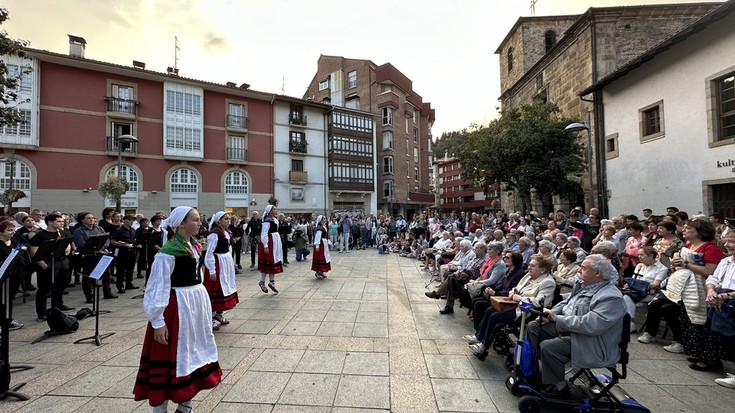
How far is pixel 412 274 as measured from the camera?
1081 centimetres

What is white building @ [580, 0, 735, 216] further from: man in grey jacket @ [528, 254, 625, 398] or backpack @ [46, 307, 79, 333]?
backpack @ [46, 307, 79, 333]

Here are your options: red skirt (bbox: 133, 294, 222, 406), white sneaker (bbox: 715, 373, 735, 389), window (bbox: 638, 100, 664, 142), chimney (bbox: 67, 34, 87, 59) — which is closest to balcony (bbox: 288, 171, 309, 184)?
chimney (bbox: 67, 34, 87, 59)

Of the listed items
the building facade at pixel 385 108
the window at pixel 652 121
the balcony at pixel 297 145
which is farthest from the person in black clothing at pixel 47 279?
the building facade at pixel 385 108

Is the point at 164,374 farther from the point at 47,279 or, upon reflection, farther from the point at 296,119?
the point at 296,119

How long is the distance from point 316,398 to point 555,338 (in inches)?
99.2

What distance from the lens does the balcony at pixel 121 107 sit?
24.5m

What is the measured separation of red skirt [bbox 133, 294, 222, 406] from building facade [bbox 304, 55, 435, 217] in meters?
34.9

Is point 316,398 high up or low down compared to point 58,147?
down

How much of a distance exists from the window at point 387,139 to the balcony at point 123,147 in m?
25.9

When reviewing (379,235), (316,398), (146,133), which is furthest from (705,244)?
(146,133)

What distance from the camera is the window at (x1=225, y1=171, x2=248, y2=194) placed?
29.1 meters

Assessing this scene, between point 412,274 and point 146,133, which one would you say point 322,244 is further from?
point 146,133

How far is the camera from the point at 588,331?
3.11 m

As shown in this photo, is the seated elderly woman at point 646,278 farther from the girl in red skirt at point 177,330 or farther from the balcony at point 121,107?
the balcony at point 121,107
